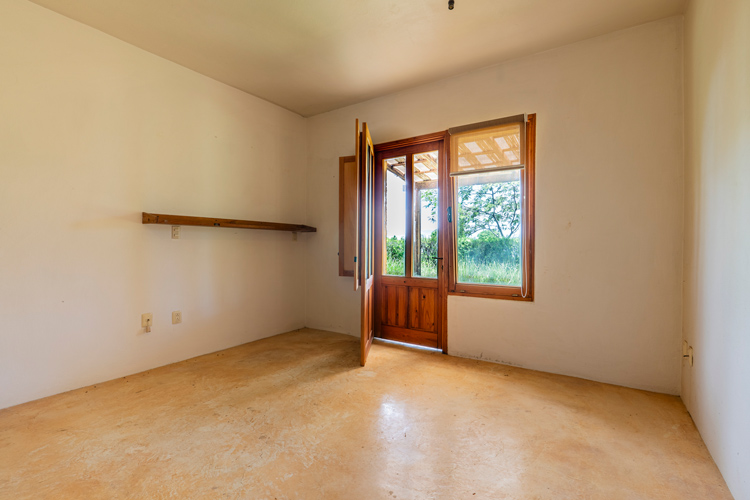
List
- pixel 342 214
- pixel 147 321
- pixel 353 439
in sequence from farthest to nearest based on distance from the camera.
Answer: pixel 342 214 < pixel 147 321 < pixel 353 439

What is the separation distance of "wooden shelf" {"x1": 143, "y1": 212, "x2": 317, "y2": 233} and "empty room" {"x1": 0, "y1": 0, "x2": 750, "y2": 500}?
0.10 feet

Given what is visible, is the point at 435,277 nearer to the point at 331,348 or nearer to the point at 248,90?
the point at 331,348

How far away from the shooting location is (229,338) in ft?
11.3

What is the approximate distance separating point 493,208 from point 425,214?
0.71 metres

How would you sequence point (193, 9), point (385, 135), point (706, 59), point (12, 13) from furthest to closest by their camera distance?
1. point (385, 135)
2. point (193, 9)
3. point (12, 13)
4. point (706, 59)

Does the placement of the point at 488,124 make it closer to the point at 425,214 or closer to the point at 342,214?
the point at 425,214

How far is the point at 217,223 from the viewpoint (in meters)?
3.13

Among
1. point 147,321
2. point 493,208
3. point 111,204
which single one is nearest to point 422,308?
point 493,208

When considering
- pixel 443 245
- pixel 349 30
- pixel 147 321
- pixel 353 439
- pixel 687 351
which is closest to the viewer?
pixel 353 439

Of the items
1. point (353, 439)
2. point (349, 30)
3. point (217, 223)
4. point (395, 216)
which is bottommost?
point (353, 439)

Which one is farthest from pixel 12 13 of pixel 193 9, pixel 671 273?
pixel 671 273

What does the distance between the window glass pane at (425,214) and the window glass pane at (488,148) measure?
0.31 metres

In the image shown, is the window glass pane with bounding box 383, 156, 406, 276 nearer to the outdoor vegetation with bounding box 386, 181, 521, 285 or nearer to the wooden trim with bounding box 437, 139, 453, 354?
the wooden trim with bounding box 437, 139, 453, 354

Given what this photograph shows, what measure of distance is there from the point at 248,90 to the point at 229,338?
2.75 m
